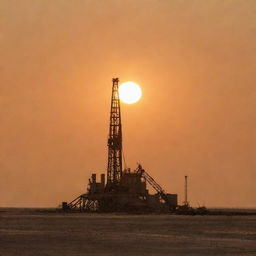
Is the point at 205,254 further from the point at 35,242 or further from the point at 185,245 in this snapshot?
the point at 35,242

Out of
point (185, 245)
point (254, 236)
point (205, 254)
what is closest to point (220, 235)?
point (254, 236)

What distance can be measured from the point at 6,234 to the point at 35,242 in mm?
15880

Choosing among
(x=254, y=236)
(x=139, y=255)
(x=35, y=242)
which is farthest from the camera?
(x=254, y=236)

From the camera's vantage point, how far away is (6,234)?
10919 centimetres

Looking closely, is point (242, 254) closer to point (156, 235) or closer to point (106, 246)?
point (106, 246)

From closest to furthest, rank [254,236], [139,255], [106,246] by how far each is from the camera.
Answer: [139,255] → [106,246] → [254,236]

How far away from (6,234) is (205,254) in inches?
1427

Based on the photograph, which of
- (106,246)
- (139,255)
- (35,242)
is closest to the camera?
(139,255)

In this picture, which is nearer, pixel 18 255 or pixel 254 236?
pixel 18 255

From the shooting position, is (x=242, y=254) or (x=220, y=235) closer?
(x=242, y=254)

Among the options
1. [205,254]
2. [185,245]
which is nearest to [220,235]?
[185,245]

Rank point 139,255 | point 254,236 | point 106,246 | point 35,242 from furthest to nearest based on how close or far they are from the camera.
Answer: point 254,236 < point 35,242 < point 106,246 < point 139,255

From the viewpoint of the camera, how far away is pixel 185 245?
295 feet

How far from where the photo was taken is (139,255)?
254ft
